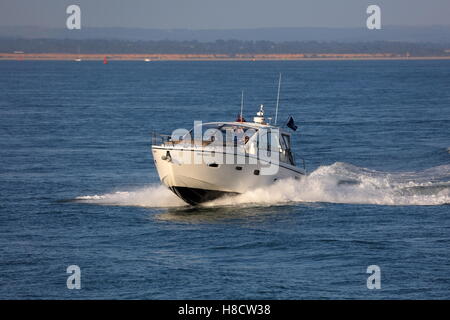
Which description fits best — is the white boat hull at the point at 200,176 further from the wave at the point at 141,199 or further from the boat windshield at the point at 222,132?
the wave at the point at 141,199

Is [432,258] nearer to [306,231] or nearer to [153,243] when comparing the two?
[306,231]

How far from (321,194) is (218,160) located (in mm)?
5799

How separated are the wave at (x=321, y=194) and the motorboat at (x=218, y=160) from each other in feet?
1.45

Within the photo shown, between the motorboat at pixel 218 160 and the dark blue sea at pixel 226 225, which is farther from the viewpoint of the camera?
the motorboat at pixel 218 160

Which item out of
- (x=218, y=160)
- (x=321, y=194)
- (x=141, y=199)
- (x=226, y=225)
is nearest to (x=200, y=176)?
(x=218, y=160)

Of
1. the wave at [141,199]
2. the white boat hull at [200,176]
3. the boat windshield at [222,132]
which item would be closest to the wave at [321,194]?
the wave at [141,199]

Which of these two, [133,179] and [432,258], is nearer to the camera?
[432,258]

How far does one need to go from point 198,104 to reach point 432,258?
7145 cm

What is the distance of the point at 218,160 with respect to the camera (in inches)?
1267

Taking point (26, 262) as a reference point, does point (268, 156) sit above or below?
above

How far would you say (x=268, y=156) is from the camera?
33969mm

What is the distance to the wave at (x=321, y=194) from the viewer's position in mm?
34438

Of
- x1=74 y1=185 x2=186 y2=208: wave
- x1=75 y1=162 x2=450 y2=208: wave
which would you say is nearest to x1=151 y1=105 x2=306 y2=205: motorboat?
x1=75 y1=162 x2=450 y2=208: wave
